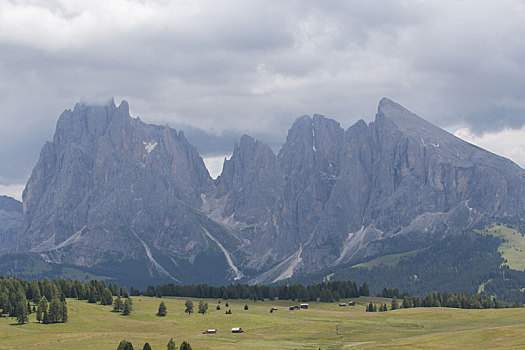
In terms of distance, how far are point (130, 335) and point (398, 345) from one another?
74988 mm

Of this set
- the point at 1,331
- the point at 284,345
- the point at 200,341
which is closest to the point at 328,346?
the point at 284,345

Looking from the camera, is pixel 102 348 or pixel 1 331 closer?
pixel 102 348

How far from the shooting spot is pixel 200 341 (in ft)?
607

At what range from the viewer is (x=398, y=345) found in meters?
167

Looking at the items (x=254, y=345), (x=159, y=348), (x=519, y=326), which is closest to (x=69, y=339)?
(x=159, y=348)

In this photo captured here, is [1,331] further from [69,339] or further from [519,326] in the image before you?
[519,326]

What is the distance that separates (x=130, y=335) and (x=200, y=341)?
21.3 m

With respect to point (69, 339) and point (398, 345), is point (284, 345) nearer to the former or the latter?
point (398, 345)

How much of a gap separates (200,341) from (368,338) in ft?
154

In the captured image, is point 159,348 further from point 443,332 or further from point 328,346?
point 443,332

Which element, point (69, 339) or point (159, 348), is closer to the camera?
point (159, 348)

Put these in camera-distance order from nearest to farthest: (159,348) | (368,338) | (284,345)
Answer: (159,348) < (284,345) < (368,338)

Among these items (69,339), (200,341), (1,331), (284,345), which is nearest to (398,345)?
(284,345)

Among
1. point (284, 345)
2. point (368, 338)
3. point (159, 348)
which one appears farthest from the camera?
point (368, 338)
